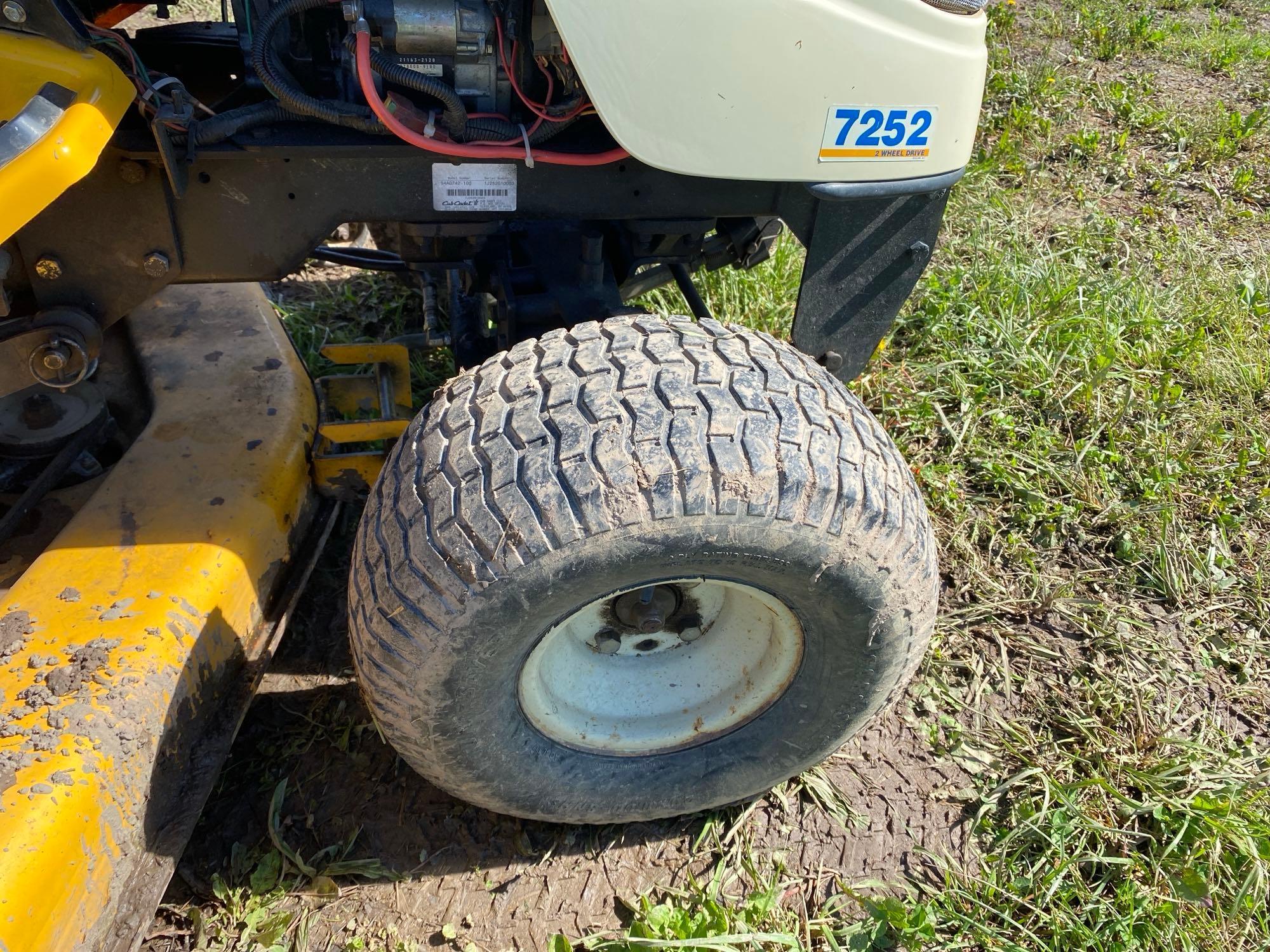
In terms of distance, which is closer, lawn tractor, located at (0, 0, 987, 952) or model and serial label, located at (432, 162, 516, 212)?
lawn tractor, located at (0, 0, 987, 952)

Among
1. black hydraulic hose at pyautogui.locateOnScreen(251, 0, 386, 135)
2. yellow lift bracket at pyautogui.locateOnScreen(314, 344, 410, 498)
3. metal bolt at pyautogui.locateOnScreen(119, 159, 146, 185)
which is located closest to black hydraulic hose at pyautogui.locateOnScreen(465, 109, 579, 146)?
black hydraulic hose at pyautogui.locateOnScreen(251, 0, 386, 135)

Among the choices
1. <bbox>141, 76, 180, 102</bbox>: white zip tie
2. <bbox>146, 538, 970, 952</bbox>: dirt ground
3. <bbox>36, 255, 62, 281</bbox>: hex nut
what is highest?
<bbox>141, 76, 180, 102</bbox>: white zip tie

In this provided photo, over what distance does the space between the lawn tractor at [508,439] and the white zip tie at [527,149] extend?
0.9 inches

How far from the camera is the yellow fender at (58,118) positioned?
143cm

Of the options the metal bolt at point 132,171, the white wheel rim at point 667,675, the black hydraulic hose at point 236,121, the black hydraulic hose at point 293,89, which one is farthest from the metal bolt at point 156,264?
the white wheel rim at point 667,675

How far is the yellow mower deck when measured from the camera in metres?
1.66

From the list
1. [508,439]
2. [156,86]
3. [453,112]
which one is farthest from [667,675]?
[156,86]

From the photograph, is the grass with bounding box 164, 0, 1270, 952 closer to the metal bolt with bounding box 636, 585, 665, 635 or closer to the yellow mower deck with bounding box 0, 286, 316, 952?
the yellow mower deck with bounding box 0, 286, 316, 952

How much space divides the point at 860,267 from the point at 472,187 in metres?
0.84

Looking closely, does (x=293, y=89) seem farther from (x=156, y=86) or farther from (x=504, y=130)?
(x=504, y=130)

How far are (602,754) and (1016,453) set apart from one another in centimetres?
190

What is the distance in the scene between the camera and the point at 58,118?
1.46 m

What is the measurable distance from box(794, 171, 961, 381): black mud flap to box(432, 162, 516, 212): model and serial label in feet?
2.04

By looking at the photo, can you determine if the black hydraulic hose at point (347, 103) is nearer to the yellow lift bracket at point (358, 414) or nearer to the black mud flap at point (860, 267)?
the black mud flap at point (860, 267)
